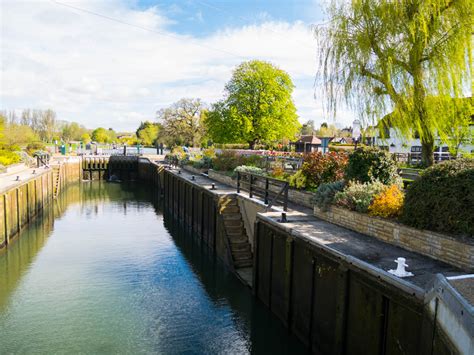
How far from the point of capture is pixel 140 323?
39.2 feet

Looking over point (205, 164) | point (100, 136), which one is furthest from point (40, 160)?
point (100, 136)

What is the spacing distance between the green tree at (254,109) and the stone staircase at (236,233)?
27555 mm

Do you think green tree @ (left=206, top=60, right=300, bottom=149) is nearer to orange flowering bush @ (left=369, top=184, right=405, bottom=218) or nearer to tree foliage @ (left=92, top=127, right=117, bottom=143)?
orange flowering bush @ (left=369, top=184, right=405, bottom=218)

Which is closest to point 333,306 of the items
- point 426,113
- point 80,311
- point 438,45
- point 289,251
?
point 289,251

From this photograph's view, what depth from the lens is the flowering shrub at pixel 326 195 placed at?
504 inches

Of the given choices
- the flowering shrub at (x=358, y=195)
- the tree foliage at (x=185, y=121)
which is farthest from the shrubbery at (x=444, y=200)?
the tree foliage at (x=185, y=121)

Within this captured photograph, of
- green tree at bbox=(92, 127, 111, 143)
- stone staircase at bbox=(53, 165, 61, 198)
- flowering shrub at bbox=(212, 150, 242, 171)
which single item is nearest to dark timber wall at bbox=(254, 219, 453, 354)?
flowering shrub at bbox=(212, 150, 242, 171)

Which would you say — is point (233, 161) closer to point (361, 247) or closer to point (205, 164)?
point (205, 164)

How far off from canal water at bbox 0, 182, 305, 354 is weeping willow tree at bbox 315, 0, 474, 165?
9315 mm

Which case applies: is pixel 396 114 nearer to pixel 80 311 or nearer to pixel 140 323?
pixel 140 323

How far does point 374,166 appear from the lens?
43.7ft

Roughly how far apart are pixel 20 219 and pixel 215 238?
1226 cm

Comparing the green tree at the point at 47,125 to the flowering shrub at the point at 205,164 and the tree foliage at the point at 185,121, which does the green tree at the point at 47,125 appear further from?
the flowering shrub at the point at 205,164

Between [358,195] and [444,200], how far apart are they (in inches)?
131
